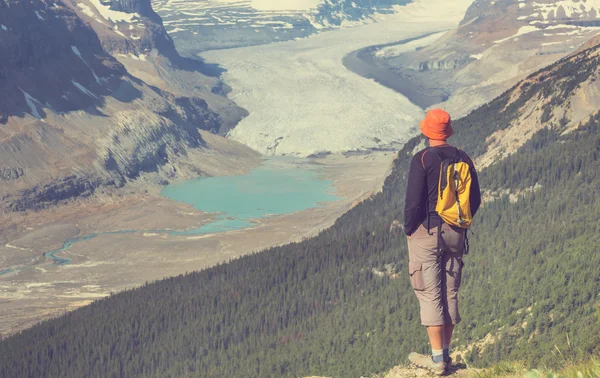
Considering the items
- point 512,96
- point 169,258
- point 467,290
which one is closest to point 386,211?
point 512,96

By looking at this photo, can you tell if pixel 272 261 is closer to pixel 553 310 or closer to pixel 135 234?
pixel 553 310

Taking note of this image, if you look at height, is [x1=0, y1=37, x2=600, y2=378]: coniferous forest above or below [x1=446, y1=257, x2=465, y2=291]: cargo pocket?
below

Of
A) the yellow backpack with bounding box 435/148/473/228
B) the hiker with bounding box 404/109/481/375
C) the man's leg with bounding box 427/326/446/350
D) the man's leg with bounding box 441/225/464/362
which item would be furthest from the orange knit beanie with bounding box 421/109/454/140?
the man's leg with bounding box 427/326/446/350

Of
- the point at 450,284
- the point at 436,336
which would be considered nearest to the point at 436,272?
the point at 450,284

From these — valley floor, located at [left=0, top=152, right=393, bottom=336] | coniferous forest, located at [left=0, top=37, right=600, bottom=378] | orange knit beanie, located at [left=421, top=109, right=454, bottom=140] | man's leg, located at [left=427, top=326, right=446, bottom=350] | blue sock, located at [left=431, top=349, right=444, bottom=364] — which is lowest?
valley floor, located at [left=0, top=152, right=393, bottom=336]

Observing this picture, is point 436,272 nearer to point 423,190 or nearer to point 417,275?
point 417,275

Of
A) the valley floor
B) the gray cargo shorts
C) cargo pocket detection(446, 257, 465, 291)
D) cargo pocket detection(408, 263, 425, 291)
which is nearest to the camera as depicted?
the gray cargo shorts

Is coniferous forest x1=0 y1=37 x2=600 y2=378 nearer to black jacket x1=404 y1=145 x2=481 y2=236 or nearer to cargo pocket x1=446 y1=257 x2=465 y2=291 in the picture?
cargo pocket x1=446 y1=257 x2=465 y2=291
